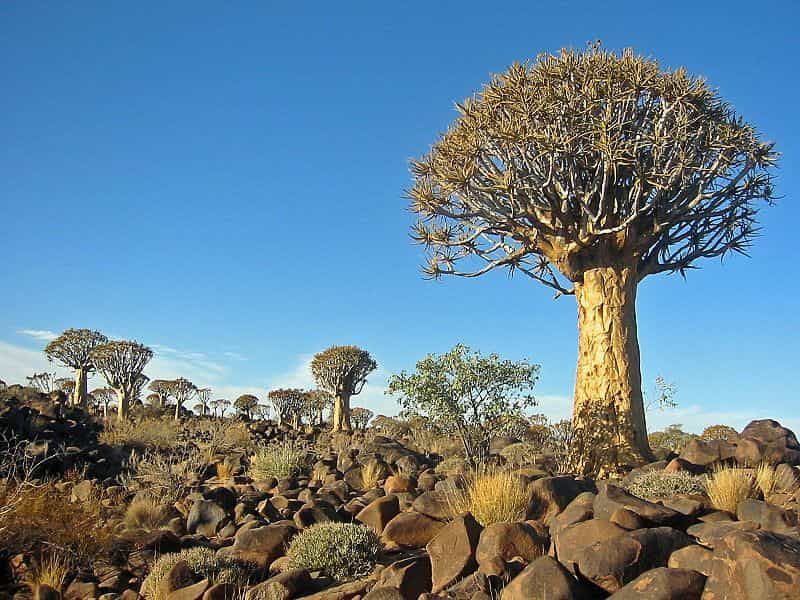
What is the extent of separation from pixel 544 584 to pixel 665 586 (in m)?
0.73

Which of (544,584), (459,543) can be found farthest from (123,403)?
(544,584)

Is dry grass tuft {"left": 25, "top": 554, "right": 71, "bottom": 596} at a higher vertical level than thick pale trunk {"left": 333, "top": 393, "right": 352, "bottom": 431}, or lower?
lower

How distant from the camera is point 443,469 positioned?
11.3 metres

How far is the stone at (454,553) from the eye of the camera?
5242 millimetres

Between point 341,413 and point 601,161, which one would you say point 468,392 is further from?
point 341,413

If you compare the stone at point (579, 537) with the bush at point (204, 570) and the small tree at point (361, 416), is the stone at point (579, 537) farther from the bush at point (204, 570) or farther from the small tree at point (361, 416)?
the small tree at point (361, 416)

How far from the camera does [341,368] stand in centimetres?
2881

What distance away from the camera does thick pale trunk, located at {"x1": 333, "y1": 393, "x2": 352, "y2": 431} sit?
27737 millimetres

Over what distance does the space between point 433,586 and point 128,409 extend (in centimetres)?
2709

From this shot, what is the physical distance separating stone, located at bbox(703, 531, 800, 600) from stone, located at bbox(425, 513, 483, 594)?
1783 mm

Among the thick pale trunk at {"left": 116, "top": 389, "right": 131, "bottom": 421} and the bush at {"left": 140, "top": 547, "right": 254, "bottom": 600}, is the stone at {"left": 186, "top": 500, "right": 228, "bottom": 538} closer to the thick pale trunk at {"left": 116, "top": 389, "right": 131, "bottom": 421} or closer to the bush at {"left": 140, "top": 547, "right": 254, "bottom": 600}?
the bush at {"left": 140, "top": 547, "right": 254, "bottom": 600}

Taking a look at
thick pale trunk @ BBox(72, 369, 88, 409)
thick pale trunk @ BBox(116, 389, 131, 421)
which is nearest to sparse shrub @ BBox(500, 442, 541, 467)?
thick pale trunk @ BBox(116, 389, 131, 421)

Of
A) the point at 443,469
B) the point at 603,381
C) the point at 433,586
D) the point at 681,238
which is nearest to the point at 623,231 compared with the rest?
the point at 681,238

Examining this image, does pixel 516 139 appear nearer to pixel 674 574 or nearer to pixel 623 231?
pixel 623 231
